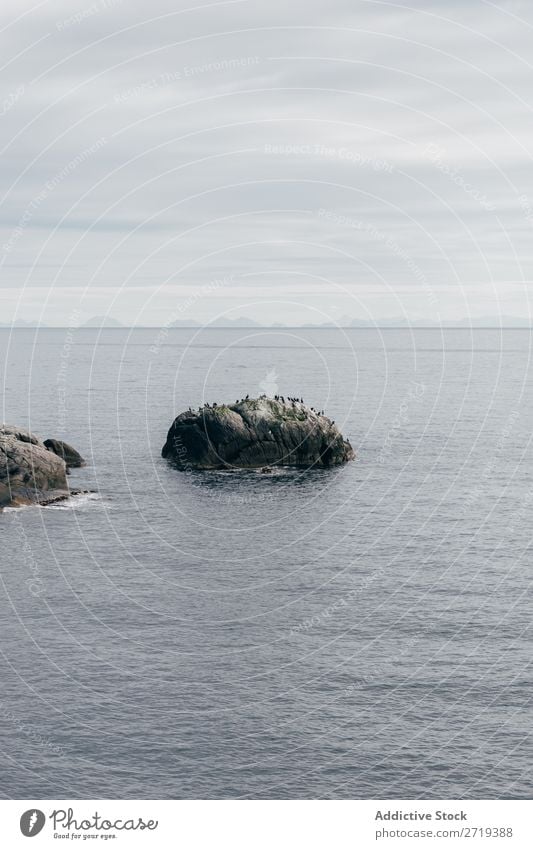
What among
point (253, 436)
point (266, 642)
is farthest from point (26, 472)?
point (266, 642)

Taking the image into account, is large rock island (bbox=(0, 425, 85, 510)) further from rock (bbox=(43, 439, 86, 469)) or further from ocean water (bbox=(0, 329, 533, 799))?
rock (bbox=(43, 439, 86, 469))

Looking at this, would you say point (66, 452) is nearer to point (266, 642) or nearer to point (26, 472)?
point (26, 472)

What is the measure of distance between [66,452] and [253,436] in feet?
86.5

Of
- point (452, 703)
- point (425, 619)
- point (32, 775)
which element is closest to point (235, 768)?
point (32, 775)

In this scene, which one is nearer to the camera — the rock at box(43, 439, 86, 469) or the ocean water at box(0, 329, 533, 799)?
the ocean water at box(0, 329, 533, 799)

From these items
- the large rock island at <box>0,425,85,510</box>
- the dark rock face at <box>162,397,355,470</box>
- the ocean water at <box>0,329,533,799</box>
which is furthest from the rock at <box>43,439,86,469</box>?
the large rock island at <box>0,425,85,510</box>

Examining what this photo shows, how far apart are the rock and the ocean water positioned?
8.37 m

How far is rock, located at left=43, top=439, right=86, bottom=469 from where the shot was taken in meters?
141

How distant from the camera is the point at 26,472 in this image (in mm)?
119812

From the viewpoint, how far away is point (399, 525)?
383 ft

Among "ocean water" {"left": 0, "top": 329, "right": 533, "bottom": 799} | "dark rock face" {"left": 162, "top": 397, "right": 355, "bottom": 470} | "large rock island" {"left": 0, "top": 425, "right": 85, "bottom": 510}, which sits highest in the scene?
"dark rock face" {"left": 162, "top": 397, "right": 355, "bottom": 470}

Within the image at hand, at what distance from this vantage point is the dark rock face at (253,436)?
13938cm

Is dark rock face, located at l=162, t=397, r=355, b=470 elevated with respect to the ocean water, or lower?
elevated

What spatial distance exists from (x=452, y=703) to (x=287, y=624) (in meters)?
17.8
